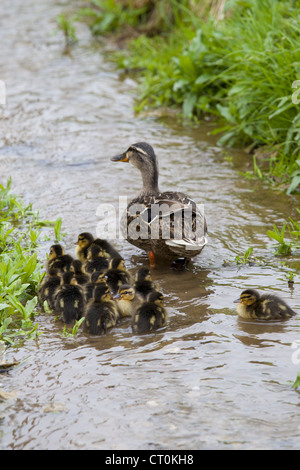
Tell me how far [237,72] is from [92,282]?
416cm

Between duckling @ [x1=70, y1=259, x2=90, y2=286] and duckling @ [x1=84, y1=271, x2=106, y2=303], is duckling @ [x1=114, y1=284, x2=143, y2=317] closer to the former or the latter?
duckling @ [x1=84, y1=271, x2=106, y2=303]

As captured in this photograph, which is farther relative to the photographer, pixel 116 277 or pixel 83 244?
pixel 83 244

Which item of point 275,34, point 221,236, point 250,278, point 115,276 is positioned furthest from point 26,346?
point 275,34

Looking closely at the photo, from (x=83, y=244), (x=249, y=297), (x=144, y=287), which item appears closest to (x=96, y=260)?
(x=83, y=244)

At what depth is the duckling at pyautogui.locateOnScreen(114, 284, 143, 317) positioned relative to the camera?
5.15 meters

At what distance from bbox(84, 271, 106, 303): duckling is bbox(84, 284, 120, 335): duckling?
0.17 metres

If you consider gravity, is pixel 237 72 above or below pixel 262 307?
above

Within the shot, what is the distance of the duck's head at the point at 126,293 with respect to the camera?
5.20 metres

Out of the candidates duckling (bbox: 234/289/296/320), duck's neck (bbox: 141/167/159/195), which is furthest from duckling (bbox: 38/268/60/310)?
duck's neck (bbox: 141/167/159/195)

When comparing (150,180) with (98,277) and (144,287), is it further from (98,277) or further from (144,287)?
(144,287)

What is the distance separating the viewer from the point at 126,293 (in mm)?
5203

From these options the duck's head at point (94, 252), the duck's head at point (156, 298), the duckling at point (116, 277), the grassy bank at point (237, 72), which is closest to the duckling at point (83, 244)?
the duck's head at point (94, 252)

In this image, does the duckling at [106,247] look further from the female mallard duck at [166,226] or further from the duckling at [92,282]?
the duckling at [92,282]
